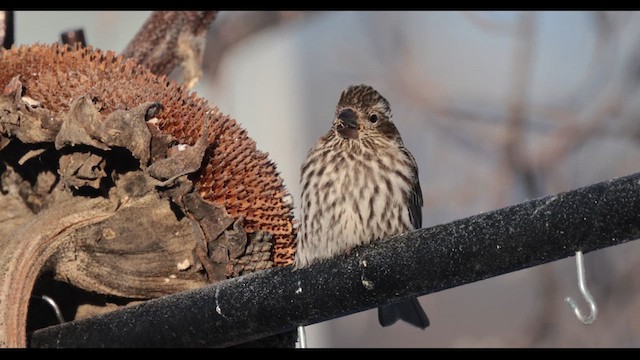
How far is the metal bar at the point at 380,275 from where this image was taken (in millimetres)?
2062

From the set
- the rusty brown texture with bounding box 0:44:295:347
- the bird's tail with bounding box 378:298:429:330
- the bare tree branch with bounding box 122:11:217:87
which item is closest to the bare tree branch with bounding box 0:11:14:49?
the bare tree branch with bounding box 122:11:217:87

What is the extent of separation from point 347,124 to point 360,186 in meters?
0.20

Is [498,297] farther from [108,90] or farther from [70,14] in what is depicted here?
[108,90]

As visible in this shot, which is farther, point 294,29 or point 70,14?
point 294,29

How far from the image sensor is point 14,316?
262 centimetres

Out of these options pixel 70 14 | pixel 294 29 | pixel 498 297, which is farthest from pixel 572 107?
pixel 70 14

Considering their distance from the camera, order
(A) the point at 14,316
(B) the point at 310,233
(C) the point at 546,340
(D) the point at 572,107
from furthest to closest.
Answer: (D) the point at 572,107 < (C) the point at 546,340 < (B) the point at 310,233 < (A) the point at 14,316

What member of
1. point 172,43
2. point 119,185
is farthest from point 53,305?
point 172,43

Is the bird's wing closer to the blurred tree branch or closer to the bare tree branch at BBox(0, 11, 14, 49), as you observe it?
the bare tree branch at BBox(0, 11, 14, 49)

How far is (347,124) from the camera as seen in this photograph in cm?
346

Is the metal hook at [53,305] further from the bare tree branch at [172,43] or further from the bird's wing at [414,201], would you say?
the bare tree branch at [172,43]

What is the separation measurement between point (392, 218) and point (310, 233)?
0.25 m

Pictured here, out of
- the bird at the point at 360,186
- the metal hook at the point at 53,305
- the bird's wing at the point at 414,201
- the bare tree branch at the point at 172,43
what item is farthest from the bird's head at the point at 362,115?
the metal hook at the point at 53,305

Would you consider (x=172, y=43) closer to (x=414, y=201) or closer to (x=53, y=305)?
(x=414, y=201)
